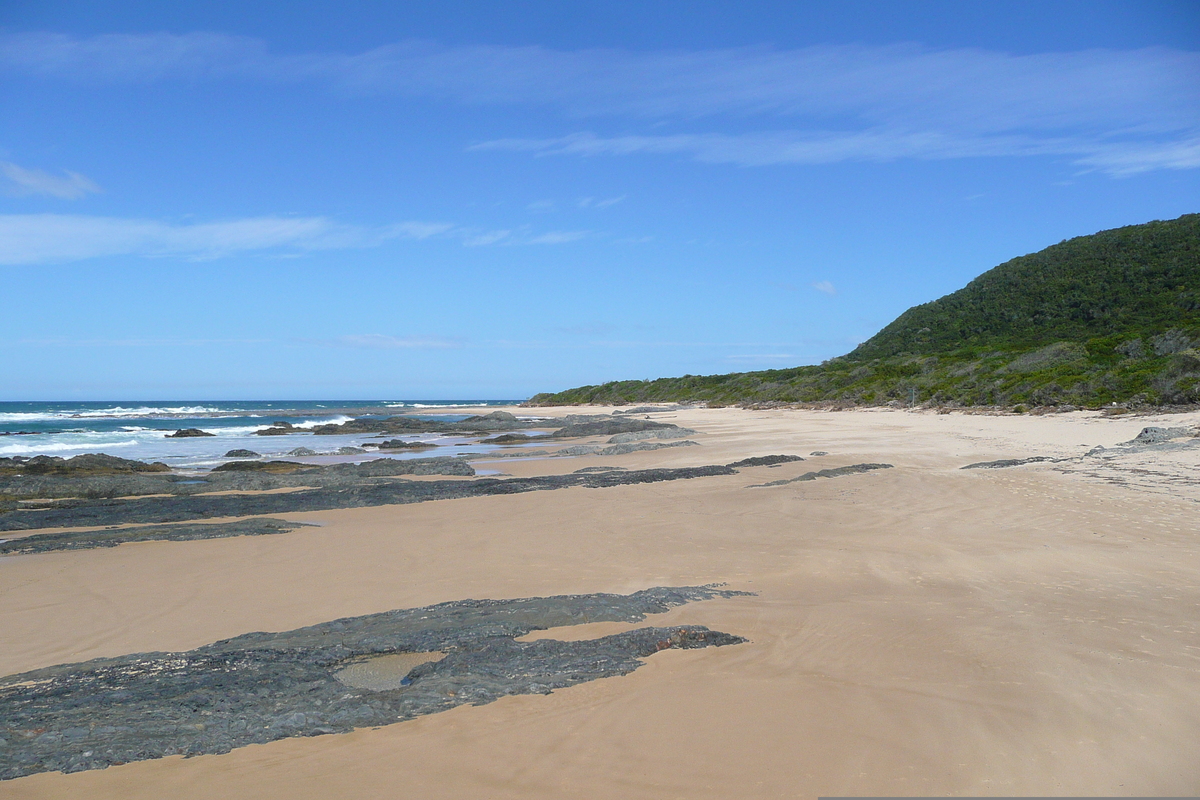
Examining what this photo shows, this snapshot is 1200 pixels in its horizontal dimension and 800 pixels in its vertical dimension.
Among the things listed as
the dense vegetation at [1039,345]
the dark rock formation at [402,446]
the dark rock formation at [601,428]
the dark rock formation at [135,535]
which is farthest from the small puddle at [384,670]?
the dark rock formation at [601,428]

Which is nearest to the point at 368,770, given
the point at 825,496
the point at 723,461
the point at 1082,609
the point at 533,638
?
the point at 533,638

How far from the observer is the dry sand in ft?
10.8

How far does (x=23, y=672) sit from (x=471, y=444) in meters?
24.8

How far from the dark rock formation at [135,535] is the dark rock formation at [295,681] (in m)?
5.38

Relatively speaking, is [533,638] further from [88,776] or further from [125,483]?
[125,483]

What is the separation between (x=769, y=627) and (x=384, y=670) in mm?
2843

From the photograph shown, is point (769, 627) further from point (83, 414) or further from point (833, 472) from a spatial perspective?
point (83, 414)

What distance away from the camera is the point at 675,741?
3555mm

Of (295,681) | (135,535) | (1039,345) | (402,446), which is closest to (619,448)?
(402,446)

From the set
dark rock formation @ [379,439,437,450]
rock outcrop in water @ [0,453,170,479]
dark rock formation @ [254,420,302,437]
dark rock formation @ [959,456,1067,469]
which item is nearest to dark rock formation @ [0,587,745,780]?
dark rock formation @ [959,456,1067,469]

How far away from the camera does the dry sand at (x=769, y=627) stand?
129 inches

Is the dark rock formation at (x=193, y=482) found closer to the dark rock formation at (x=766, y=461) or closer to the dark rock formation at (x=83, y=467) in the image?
the dark rock formation at (x=83, y=467)

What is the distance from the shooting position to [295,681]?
14.0ft

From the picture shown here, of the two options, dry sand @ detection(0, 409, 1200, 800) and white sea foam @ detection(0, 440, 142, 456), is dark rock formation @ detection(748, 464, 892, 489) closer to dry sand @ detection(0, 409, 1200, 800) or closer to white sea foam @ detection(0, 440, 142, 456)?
dry sand @ detection(0, 409, 1200, 800)
